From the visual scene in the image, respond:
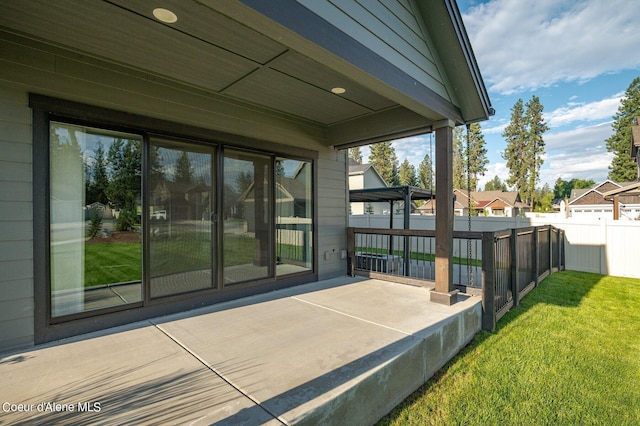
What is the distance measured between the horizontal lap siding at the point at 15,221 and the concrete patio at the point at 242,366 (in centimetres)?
27

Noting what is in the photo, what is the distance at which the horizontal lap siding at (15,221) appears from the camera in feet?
7.98

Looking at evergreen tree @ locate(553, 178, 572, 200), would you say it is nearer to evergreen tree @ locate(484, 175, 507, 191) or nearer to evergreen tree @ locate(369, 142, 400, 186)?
evergreen tree @ locate(484, 175, 507, 191)

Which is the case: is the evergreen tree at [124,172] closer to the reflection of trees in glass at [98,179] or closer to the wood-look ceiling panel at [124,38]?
the reflection of trees in glass at [98,179]

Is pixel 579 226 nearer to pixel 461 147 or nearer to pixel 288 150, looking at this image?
pixel 288 150

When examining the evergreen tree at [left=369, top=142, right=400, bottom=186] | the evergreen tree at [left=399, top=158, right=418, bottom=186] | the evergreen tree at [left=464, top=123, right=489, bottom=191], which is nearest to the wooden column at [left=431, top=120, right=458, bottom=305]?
the evergreen tree at [left=464, top=123, right=489, bottom=191]

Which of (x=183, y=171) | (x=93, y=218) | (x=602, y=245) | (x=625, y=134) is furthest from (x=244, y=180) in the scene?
(x=625, y=134)

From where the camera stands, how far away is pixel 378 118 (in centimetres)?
449

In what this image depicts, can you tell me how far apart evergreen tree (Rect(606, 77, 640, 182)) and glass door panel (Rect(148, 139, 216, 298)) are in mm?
35777

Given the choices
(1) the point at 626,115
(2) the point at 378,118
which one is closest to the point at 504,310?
(2) the point at 378,118

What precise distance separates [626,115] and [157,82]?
1525 inches

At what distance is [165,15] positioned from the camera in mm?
2156

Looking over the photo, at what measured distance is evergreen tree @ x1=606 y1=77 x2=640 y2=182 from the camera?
2641cm

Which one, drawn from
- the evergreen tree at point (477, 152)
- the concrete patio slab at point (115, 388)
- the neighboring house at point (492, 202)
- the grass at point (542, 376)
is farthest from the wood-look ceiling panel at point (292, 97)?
the neighboring house at point (492, 202)

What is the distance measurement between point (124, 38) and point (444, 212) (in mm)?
3751
